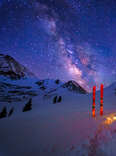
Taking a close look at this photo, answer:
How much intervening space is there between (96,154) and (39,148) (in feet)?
8.75

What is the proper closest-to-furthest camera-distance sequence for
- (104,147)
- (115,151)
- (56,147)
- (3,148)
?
(115,151)
(104,147)
(56,147)
(3,148)

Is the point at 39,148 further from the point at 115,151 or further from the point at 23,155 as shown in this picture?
the point at 115,151

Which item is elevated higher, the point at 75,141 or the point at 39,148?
the point at 75,141

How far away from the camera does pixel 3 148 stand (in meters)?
5.24

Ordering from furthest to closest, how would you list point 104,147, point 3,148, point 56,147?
point 3,148, point 56,147, point 104,147

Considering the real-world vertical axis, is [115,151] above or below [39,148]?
above

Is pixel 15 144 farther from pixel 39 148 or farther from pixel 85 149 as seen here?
pixel 85 149

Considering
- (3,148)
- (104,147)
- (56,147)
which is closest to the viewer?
(104,147)

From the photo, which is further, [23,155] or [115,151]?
[23,155]

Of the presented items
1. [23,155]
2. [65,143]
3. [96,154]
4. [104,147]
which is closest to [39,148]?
[23,155]

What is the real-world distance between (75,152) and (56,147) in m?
0.97

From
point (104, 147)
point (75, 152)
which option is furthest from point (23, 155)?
point (104, 147)

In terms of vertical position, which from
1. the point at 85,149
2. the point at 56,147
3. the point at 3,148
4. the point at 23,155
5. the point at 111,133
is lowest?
the point at 3,148

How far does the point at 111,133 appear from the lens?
441cm
